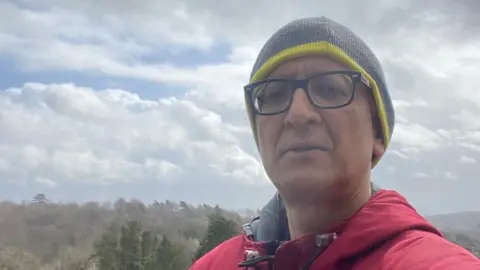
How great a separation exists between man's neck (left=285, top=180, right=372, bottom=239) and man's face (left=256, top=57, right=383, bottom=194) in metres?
0.08

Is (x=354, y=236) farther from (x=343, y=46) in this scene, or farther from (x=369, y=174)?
(x=343, y=46)

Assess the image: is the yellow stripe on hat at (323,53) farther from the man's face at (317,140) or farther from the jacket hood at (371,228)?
the jacket hood at (371,228)

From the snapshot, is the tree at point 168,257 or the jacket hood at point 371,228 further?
the tree at point 168,257

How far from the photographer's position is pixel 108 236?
1038 inches

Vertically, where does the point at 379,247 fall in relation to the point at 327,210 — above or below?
below

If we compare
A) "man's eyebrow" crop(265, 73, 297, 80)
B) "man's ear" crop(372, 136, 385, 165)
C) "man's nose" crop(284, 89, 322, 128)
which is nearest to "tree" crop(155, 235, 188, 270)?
"man's ear" crop(372, 136, 385, 165)

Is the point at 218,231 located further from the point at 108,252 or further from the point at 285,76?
the point at 285,76

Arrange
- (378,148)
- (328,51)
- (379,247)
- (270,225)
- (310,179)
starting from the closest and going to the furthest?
(379,247), (310,179), (328,51), (378,148), (270,225)

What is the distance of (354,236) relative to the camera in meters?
2.00

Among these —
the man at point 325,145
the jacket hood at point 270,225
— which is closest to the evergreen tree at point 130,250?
the jacket hood at point 270,225

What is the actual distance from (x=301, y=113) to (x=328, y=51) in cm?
26

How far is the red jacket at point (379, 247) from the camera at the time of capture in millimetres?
1830

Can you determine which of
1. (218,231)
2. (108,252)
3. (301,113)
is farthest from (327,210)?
(108,252)

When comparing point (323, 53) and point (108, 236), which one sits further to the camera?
point (108, 236)
